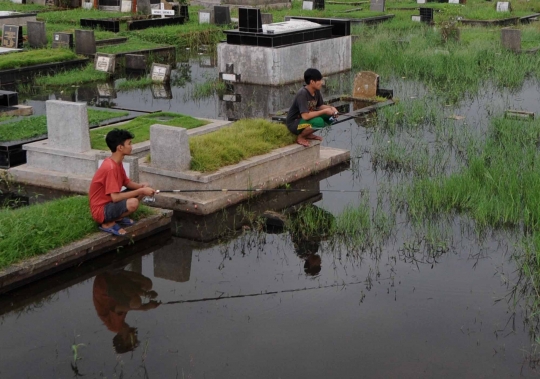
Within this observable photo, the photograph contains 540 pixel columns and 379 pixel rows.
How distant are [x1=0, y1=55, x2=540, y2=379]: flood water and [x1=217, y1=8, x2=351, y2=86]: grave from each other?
8.83m

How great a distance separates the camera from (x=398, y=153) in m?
12.2

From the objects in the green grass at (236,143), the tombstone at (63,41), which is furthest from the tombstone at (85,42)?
the green grass at (236,143)

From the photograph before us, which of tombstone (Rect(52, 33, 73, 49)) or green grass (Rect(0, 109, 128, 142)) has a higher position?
tombstone (Rect(52, 33, 73, 49))

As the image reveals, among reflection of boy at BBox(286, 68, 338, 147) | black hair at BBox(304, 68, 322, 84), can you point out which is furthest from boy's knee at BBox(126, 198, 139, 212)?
black hair at BBox(304, 68, 322, 84)

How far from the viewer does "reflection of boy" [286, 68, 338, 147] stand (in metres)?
11.4

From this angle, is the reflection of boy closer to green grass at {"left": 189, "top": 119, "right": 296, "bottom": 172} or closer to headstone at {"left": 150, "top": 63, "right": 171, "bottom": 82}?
green grass at {"left": 189, "top": 119, "right": 296, "bottom": 172}

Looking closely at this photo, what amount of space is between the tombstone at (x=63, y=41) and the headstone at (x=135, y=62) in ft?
6.91

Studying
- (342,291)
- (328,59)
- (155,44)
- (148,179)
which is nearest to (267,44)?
(328,59)

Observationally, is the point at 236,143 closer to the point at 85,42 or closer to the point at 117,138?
the point at 117,138

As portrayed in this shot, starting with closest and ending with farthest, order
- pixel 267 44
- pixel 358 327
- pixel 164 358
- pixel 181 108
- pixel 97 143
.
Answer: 1. pixel 164 358
2. pixel 358 327
3. pixel 97 143
4. pixel 181 108
5. pixel 267 44

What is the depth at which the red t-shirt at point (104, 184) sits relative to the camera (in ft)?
28.1

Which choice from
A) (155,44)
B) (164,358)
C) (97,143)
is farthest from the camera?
(155,44)

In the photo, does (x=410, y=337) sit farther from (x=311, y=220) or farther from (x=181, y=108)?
(x=181, y=108)

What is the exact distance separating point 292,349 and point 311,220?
2.91 meters
